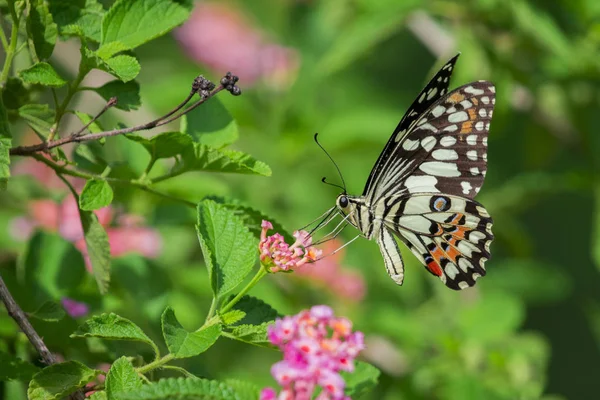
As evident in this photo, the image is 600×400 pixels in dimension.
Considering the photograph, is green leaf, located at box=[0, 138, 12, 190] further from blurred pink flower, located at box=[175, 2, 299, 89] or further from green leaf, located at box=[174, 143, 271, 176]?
blurred pink flower, located at box=[175, 2, 299, 89]

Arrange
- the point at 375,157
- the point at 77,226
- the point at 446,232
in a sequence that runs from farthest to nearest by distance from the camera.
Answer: the point at 375,157 → the point at 77,226 → the point at 446,232

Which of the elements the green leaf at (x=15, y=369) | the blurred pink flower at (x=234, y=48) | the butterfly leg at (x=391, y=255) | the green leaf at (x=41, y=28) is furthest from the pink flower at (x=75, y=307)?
the blurred pink flower at (x=234, y=48)

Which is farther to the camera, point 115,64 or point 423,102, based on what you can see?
point 423,102

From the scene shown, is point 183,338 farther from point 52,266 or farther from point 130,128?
point 52,266

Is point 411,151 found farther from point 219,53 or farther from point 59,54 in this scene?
point 219,53

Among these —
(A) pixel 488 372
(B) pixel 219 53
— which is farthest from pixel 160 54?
(A) pixel 488 372

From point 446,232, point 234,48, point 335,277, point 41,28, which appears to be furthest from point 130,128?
point 234,48
